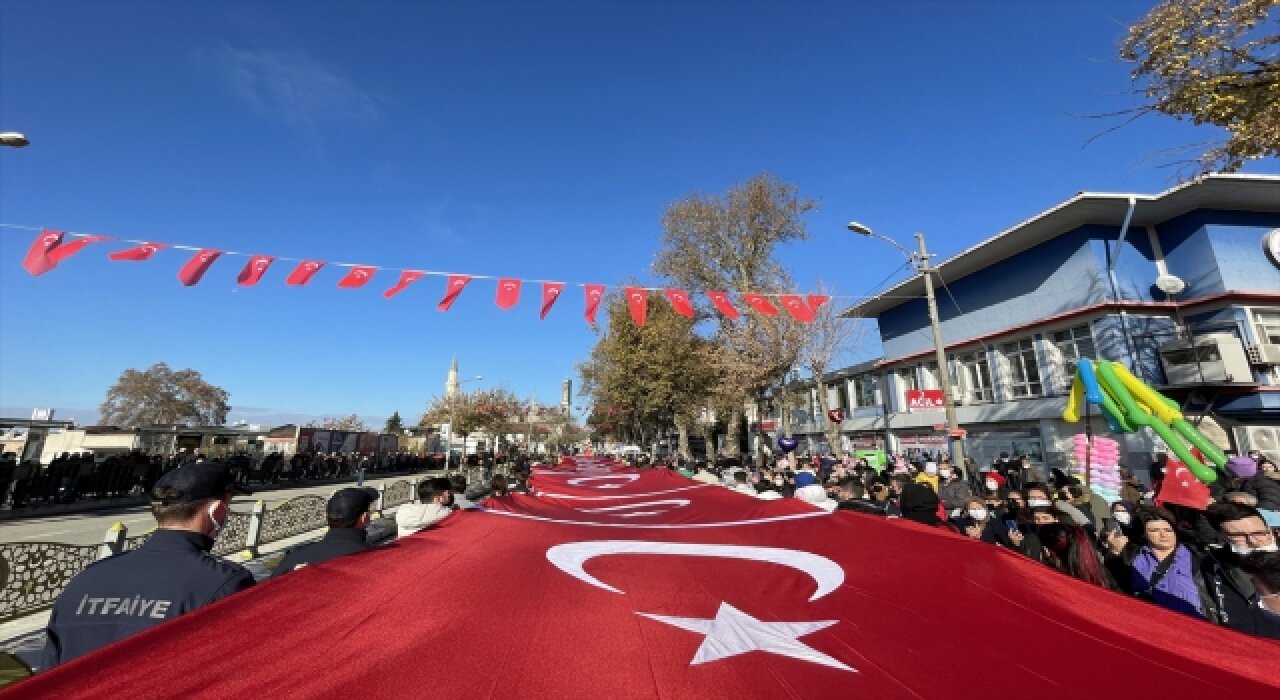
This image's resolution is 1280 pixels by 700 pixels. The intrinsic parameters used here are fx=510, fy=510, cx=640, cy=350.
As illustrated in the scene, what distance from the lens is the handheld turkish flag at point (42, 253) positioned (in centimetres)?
924

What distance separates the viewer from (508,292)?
11.8 meters

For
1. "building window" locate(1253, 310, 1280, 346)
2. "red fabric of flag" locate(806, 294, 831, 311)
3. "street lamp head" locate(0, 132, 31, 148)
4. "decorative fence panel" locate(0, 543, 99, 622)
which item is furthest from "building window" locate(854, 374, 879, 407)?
"street lamp head" locate(0, 132, 31, 148)

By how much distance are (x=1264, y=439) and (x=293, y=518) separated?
87.3 feet

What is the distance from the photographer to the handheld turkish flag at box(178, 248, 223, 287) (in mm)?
9852

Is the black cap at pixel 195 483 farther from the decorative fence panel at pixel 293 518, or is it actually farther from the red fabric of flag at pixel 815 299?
the red fabric of flag at pixel 815 299

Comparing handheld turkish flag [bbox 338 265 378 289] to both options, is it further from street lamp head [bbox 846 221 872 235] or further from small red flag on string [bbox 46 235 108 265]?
street lamp head [bbox 846 221 872 235]

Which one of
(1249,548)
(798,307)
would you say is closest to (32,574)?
(1249,548)

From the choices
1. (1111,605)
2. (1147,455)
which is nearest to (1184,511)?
(1111,605)

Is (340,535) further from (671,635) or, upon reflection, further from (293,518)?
(293,518)

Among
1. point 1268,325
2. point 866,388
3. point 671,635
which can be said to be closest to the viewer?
point 671,635

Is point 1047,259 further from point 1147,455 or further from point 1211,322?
point 1147,455

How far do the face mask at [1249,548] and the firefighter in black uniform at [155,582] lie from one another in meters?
5.98

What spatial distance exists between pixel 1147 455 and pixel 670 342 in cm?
2048

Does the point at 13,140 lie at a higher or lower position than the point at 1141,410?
higher
